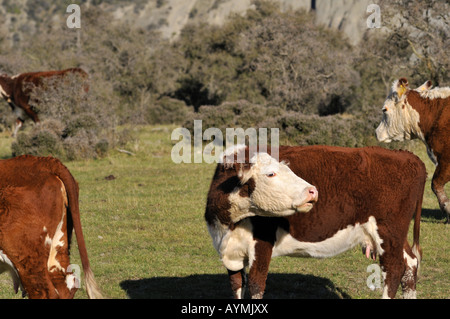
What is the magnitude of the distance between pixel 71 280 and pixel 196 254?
3949 mm

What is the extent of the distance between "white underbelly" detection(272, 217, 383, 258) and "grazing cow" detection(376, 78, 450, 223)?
465 cm

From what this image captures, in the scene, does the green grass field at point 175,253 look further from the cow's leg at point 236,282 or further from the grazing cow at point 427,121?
the cow's leg at point 236,282

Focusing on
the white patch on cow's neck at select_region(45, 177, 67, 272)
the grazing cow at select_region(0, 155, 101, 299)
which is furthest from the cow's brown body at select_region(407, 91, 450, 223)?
the white patch on cow's neck at select_region(45, 177, 67, 272)

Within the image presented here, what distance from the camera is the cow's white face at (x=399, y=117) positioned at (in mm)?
10508

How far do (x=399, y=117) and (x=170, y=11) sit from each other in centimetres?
9725

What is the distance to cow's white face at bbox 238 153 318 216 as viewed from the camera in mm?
5352

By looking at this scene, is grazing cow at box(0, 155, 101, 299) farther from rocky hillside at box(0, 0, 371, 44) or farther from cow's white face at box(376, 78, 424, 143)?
rocky hillside at box(0, 0, 371, 44)

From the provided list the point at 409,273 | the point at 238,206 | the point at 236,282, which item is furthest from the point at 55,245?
the point at 409,273

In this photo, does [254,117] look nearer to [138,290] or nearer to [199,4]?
[138,290]

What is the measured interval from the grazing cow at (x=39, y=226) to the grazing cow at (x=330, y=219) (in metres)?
1.38

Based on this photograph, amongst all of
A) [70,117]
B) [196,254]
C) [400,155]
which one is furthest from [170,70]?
[400,155]

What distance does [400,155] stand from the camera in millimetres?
6422

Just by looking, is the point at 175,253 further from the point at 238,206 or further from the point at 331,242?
the point at 238,206

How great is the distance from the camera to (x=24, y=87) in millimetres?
21594
